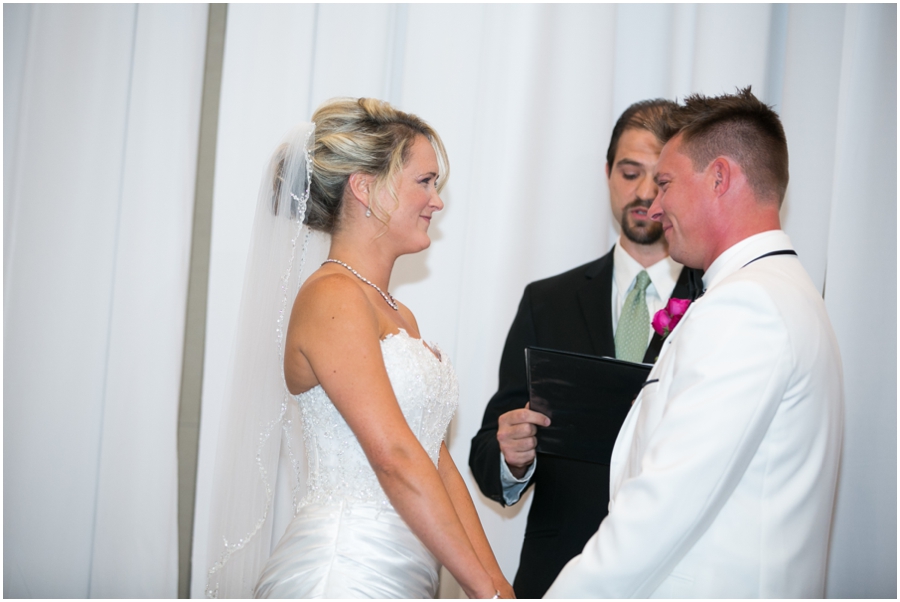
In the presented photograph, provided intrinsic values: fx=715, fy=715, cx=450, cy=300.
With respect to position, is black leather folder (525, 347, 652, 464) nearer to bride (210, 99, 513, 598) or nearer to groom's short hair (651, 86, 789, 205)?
bride (210, 99, 513, 598)

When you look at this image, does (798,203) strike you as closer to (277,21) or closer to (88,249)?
(277,21)

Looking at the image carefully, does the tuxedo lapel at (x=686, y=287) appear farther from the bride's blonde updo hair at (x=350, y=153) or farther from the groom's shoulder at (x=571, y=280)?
the bride's blonde updo hair at (x=350, y=153)

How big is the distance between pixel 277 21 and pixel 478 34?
83cm

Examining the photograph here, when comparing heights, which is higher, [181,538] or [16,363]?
[16,363]

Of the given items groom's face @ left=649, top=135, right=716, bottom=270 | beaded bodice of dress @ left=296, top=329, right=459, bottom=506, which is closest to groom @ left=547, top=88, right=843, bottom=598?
groom's face @ left=649, top=135, right=716, bottom=270

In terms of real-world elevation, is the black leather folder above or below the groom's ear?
below

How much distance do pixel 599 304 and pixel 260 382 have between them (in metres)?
1.12

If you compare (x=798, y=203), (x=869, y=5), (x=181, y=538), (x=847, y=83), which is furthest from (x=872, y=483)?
(x=181, y=538)

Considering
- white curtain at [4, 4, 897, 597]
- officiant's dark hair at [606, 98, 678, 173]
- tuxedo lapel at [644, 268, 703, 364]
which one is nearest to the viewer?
tuxedo lapel at [644, 268, 703, 364]

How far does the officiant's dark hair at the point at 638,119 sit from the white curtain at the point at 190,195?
0.85ft

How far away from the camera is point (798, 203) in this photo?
2691mm

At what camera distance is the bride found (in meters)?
1.65

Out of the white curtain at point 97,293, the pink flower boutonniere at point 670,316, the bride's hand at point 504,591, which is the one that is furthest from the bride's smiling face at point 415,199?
the white curtain at point 97,293

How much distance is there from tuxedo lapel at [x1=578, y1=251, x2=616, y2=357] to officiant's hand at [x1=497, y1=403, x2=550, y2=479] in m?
0.42
